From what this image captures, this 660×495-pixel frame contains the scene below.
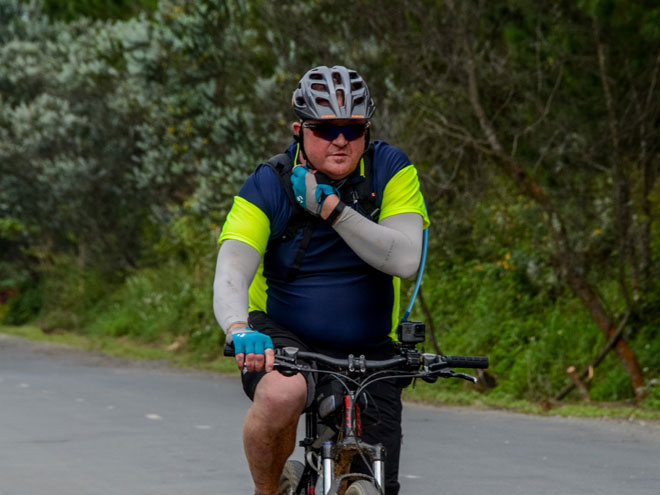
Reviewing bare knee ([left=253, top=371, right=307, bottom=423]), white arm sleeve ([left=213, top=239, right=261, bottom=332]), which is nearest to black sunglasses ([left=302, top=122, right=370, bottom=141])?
white arm sleeve ([left=213, top=239, right=261, bottom=332])

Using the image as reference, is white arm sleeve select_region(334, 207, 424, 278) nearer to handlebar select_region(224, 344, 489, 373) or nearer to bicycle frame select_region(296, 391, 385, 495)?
handlebar select_region(224, 344, 489, 373)

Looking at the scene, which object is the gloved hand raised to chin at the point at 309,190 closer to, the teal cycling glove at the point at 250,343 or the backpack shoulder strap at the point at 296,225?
the backpack shoulder strap at the point at 296,225

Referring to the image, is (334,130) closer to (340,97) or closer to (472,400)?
(340,97)

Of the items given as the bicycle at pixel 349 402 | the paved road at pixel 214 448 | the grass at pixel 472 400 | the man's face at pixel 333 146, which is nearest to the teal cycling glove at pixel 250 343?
the bicycle at pixel 349 402

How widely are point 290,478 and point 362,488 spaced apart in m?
0.73

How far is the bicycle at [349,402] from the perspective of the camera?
387cm

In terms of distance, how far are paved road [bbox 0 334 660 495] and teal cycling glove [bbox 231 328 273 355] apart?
3.51 metres

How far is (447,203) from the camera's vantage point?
14.7 metres

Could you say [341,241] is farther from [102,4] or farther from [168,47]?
[102,4]

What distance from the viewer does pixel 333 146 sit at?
4277 mm

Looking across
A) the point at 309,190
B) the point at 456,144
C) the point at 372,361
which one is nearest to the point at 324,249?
the point at 309,190

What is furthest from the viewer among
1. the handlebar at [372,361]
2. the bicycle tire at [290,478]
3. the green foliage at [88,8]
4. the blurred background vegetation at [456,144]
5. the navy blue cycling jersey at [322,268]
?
the green foliage at [88,8]

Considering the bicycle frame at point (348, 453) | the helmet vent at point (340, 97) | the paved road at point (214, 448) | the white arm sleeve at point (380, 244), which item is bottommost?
→ the paved road at point (214, 448)

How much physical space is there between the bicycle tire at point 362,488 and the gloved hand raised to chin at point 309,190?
2.95ft
